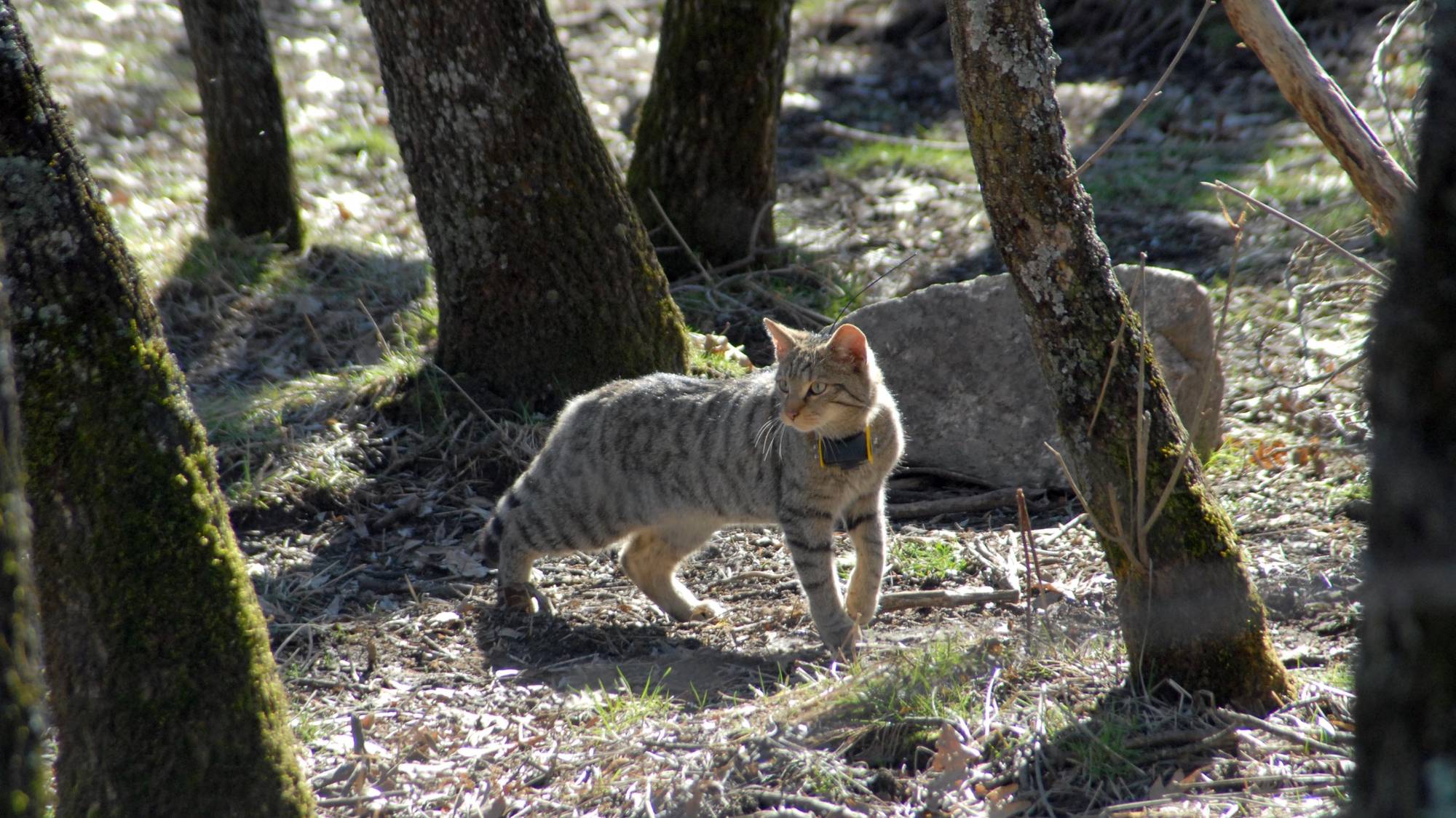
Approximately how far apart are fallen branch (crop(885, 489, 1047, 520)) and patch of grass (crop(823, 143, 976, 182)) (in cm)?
478

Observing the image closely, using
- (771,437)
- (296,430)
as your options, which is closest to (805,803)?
(771,437)

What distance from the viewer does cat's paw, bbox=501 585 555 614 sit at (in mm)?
5102

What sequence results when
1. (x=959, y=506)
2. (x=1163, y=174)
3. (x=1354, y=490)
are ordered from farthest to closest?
(x=1163, y=174), (x=959, y=506), (x=1354, y=490)

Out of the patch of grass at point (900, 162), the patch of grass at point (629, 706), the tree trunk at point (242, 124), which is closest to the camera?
the patch of grass at point (629, 706)

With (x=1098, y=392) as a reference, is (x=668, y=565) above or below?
below

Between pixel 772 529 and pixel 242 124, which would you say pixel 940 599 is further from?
pixel 242 124

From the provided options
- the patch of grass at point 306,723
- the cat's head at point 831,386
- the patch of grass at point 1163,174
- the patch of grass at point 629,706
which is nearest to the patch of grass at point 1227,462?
the cat's head at point 831,386

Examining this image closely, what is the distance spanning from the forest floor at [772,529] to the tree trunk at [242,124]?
288 mm

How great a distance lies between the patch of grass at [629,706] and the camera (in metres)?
3.83

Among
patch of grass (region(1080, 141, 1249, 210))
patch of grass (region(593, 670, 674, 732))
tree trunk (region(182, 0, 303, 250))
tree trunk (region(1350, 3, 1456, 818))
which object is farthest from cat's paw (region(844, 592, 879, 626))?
tree trunk (region(182, 0, 303, 250))

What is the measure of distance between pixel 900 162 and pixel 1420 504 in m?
9.12

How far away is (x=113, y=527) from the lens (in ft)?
8.86

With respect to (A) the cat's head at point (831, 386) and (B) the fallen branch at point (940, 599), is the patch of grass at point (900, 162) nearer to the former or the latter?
(A) the cat's head at point (831, 386)

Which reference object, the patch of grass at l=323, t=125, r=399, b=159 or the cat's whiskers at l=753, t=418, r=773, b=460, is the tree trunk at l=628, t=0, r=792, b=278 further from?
the cat's whiskers at l=753, t=418, r=773, b=460
